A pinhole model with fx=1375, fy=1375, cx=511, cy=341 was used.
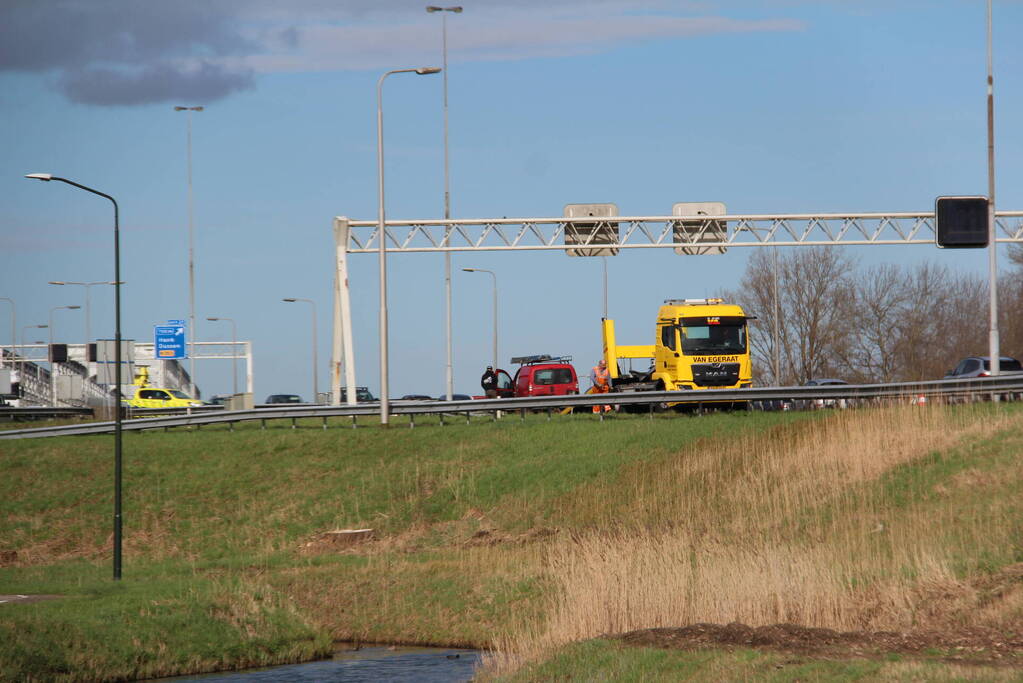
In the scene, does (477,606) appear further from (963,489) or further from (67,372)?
(67,372)

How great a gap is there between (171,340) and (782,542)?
177 ft

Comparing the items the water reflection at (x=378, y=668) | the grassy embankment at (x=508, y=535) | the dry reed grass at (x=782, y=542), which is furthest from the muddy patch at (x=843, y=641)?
the water reflection at (x=378, y=668)

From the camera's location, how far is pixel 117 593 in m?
23.3

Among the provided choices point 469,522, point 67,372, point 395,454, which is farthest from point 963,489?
point 67,372

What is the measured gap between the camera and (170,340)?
72.8m

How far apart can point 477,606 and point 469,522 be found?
242 inches

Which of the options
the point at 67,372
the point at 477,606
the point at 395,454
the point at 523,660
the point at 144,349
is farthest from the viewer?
the point at 144,349

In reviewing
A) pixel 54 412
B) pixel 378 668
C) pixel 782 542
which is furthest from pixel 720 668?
pixel 54 412

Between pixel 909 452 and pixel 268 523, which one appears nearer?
pixel 909 452

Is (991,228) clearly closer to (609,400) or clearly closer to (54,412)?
(609,400)

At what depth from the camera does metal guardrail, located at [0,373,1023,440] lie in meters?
33.7

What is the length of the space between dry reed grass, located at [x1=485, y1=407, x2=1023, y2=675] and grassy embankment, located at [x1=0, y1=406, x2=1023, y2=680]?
59 mm

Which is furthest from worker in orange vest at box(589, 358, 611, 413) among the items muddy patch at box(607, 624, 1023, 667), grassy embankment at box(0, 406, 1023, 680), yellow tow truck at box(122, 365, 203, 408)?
muddy patch at box(607, 624, 1023, 667)

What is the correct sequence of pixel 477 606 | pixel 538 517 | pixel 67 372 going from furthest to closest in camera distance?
pixel 67 372 → pixel 538 517 → pixel 477 606
